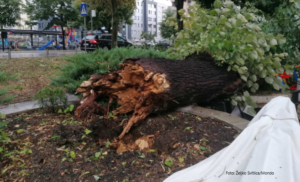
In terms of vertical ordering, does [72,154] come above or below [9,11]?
below

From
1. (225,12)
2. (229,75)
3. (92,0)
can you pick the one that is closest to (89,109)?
(229,75)

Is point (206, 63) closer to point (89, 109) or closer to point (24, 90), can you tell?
point (89, 109)

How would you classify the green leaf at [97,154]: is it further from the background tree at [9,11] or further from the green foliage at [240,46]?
the background tree at [9,11]

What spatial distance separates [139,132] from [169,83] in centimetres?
73

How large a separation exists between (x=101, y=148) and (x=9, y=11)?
32.3m

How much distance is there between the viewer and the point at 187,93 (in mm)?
3848

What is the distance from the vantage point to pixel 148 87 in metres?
3.57

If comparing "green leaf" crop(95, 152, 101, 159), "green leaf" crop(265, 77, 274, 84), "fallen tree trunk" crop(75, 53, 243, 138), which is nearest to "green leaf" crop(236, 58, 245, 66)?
"fallen tree trunk" crop(75, 53, 243, 138)

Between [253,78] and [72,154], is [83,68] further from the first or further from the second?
[253,78]

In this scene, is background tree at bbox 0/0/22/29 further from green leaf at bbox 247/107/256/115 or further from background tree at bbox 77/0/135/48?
green leaf at bbox 247/107/256/115

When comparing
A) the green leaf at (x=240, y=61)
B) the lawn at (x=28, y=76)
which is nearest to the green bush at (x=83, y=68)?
the lawn at (x=28, y=76)

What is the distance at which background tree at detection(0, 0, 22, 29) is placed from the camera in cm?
2920

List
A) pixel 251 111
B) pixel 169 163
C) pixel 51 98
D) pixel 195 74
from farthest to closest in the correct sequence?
pixel 251 111
pixel 195 74
pixel 51 98
pixel 169 163

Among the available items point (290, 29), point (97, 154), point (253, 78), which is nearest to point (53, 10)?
→ point (290, 29)
